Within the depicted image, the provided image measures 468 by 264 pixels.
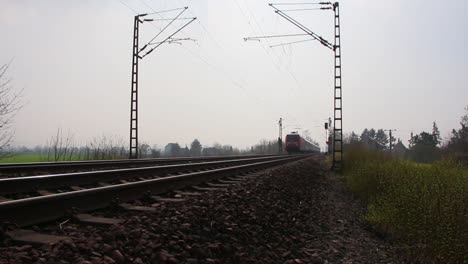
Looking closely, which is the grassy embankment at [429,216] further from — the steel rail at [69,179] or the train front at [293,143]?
the train front at [293,143]

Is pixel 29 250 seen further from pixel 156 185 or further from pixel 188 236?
pixel 156 185

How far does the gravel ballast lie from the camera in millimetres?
4125

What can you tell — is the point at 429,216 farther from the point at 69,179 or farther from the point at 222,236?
the point at 69,179

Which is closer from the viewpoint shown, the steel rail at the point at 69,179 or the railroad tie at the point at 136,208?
the railroad tie at the point at 136,208

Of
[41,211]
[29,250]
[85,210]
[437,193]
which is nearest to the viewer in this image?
[29,250]

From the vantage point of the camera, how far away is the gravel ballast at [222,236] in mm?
4125

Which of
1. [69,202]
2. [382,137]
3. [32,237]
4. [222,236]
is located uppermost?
[382,137]

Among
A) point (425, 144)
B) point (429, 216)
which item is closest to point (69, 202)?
point (429, 216)

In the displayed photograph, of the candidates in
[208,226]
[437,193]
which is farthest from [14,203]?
[437,193]

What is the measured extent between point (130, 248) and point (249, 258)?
1.63 m

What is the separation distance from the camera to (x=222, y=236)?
5.78 metres

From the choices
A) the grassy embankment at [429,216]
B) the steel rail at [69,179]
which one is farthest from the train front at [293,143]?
the grassy embankment at [429,216]

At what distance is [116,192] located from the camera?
661cm

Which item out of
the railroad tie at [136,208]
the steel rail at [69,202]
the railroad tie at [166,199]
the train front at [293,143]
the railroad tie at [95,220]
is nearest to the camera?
the steel rail at [69,202]
